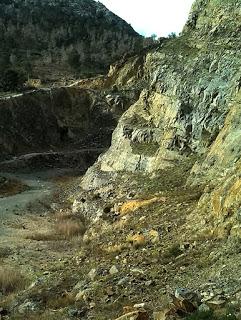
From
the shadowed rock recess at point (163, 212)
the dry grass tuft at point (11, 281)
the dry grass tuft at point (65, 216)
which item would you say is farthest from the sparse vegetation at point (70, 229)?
the dry grass tuft at point (11, 281)

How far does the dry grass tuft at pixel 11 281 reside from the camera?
19222mm

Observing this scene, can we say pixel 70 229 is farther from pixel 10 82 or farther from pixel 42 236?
pixel 10 82

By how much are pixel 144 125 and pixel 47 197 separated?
392 inches

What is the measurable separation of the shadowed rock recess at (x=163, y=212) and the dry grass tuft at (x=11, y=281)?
513mm

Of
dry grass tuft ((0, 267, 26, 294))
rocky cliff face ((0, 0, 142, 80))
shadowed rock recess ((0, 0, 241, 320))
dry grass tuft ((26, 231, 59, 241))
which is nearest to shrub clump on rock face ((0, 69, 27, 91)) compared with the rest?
rocky cliff face ((0, 0, 142, 80))

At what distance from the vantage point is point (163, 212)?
22.0m

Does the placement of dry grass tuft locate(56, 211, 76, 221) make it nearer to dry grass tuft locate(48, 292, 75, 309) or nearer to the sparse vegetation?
the sparse vegetation

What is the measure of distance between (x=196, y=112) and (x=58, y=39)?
112m

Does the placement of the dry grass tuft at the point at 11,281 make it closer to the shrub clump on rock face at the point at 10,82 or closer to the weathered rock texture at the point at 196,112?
the weathered rock texture at the point at 196,112

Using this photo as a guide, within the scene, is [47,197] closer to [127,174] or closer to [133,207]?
[127,174]

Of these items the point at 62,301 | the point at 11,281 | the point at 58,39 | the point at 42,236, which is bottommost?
the point at 42,236

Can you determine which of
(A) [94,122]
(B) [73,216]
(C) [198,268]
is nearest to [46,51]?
(A) [94,122]

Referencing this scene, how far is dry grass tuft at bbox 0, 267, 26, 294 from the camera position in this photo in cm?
1922

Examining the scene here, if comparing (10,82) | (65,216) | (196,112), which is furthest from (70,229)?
(10,82)
